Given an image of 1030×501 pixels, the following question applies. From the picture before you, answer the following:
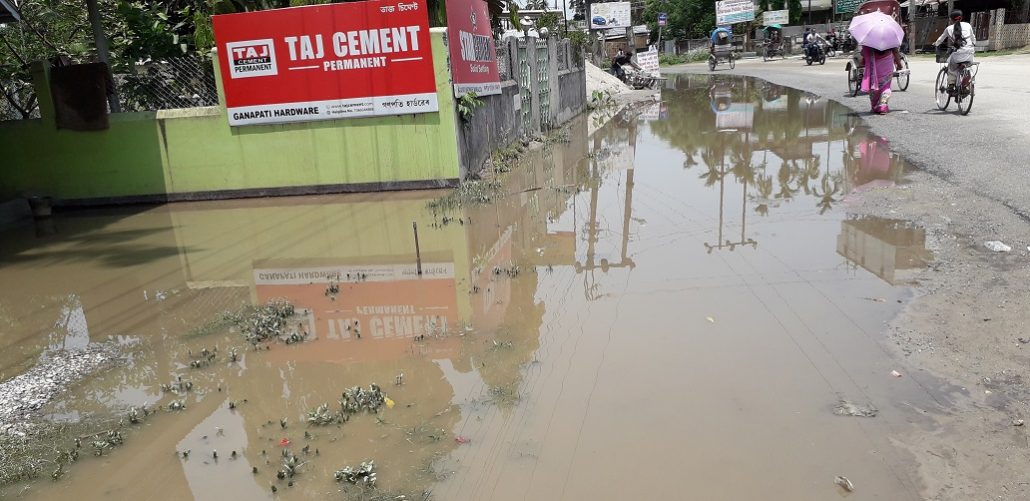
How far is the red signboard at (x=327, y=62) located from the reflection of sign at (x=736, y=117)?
7.87m

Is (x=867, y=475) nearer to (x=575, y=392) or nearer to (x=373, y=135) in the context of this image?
(x=575, y=392)

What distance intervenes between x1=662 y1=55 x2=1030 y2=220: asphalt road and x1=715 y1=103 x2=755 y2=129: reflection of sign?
2.23 meters

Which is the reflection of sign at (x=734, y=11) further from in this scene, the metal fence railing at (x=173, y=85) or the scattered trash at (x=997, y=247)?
the scattered trash at (x=997, y=247)

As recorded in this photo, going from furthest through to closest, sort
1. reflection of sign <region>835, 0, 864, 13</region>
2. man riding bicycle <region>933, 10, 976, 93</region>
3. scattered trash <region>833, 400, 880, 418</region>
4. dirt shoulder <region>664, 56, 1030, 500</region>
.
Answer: reflection of sign <region>835, 0, 864, 13</region> → man riding bicycle <region>933, 10, 976, 93</region> → scattered trash <region>833, 400, 880, 418</region> → dirt shoulder <region>664, 56, 1030, 500</region>

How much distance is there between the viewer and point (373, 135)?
11.1 meters

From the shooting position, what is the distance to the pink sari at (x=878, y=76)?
13641mm

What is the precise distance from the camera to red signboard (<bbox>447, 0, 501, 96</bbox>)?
11023mm

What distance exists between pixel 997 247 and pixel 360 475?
537 centimetres

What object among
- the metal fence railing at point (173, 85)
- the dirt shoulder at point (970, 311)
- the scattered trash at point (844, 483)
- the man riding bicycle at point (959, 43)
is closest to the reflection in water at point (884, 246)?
the dirt shoulder at point (970, 311)

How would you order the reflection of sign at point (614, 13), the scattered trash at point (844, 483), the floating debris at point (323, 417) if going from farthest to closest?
the reflection of sign at point (614, 13) → the floating debris at point (323, 417) → the scattered trash at point (844, 483)

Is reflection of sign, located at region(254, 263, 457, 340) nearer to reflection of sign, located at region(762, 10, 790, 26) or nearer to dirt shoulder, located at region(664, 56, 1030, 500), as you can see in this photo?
dirt shoulder, located at region(664, 56, 1030, 500)

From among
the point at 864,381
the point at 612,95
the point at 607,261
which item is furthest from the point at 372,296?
the point at 612,95

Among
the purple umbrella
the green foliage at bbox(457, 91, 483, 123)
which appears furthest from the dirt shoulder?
the green foliage at bbox(457, 91, 483, 123)

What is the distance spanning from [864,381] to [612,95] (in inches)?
955
